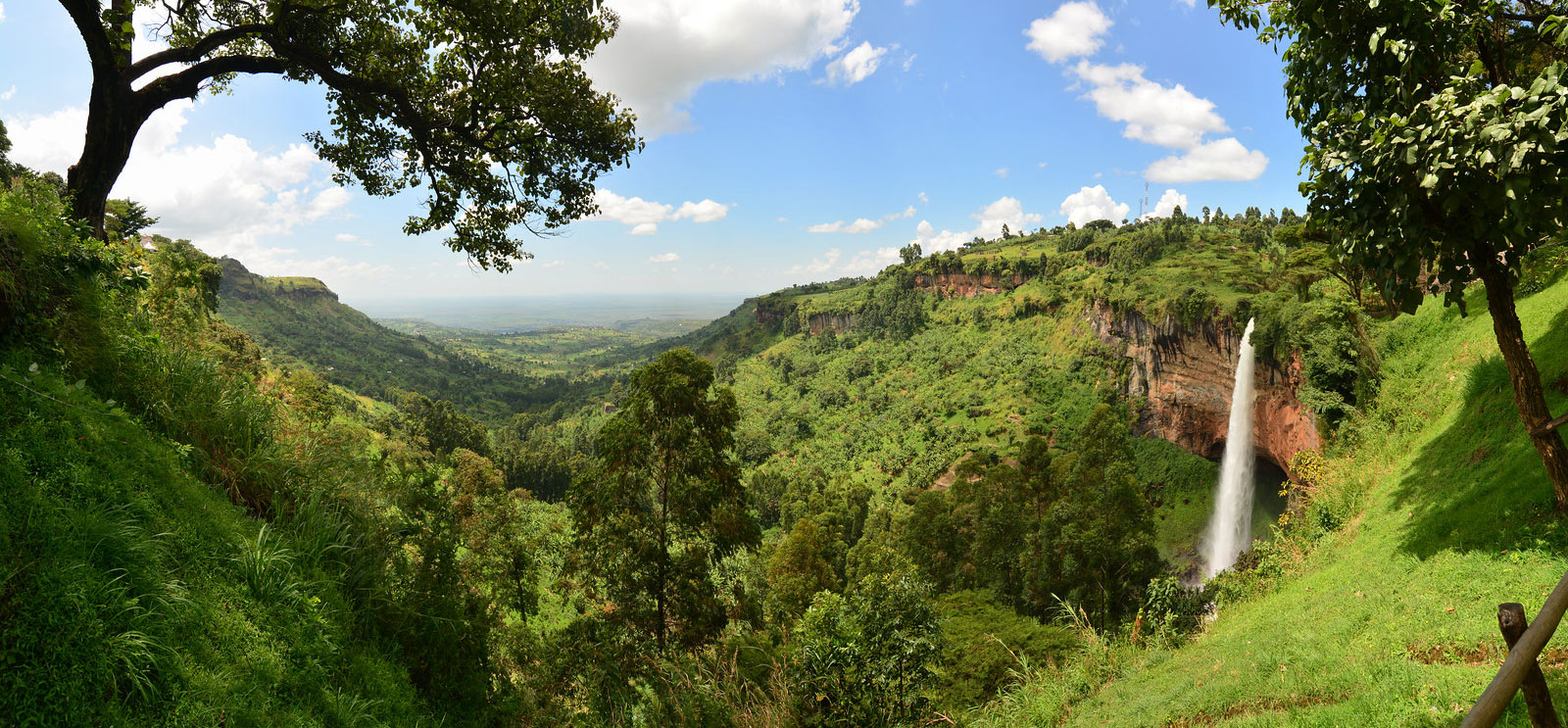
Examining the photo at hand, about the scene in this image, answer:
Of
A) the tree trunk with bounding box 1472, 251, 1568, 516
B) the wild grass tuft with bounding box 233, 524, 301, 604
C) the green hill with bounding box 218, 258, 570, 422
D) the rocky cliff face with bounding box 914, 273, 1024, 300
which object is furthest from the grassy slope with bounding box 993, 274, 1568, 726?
the green hill with bounding box 218, 258, 570, 422

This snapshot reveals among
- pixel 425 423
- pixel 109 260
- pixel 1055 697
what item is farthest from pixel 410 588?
pixel 425 423

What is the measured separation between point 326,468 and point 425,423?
177ft

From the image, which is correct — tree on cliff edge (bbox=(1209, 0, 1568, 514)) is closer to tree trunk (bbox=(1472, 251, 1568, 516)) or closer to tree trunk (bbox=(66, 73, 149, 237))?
tree trunk (bbox=(1472, 251, 1568, 516))

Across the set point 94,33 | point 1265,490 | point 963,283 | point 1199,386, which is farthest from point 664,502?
point 963,283

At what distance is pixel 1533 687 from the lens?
→ 2.75m

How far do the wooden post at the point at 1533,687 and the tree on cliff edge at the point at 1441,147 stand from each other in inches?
133

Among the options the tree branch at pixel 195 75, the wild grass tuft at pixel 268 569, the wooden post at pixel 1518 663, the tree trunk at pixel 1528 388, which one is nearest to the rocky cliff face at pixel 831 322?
the tree trunk at pixel 1528 388

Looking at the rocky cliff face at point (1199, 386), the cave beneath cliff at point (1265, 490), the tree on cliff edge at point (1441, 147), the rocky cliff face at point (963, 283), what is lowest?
the cave beneath cliff at point (1265, 490)

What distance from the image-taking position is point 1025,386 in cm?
6675

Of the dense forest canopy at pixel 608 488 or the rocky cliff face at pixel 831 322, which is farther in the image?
the rocky cliff face at pixel 831 322

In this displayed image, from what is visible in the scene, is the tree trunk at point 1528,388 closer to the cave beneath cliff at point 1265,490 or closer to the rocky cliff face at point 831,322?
the cave beneath cliff at point 1265,490

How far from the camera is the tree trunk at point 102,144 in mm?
5059

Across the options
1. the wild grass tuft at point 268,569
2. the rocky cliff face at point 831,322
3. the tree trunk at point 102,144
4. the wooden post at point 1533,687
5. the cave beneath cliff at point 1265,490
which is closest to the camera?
the wooden post at point 1533,687

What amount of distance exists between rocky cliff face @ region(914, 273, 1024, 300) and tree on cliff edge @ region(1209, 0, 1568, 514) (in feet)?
311
